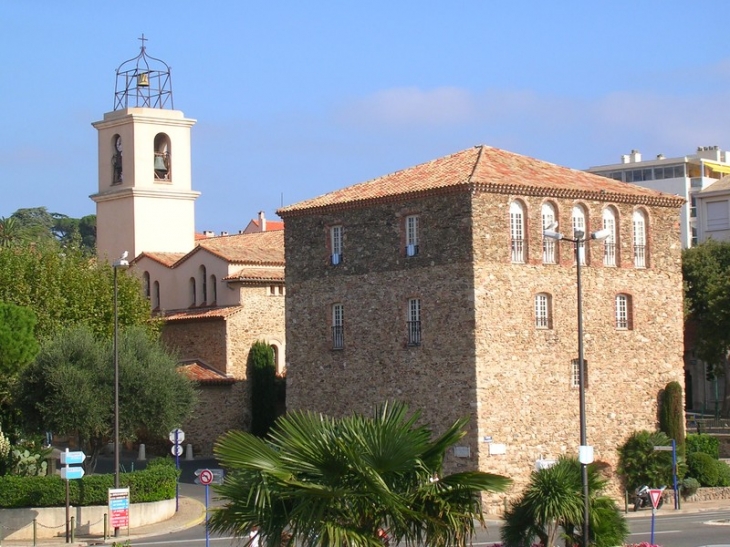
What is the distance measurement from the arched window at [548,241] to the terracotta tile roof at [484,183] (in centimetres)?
52

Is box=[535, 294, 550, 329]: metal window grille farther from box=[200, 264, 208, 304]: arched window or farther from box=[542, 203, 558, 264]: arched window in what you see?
box=[200, 264, 208, 304]: arched window

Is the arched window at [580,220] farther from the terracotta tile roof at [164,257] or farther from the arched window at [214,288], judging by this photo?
the terracotta tile roof at [164,257]

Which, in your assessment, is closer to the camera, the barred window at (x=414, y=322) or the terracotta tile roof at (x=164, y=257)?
the barred window at (x=414, y=322)

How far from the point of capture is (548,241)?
160ft

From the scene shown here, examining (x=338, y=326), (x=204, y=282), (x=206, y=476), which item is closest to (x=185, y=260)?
(x=204, y=282)

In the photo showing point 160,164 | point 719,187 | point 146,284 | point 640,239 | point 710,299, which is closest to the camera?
point 640,239

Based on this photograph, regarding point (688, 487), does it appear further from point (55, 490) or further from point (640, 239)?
point (55, 490)

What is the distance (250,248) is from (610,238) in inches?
814

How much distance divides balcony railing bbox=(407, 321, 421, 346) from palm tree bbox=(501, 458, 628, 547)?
22.0m

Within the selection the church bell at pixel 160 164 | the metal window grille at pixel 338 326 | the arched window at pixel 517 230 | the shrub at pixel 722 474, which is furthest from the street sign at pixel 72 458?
the church bell at pixel 160 164

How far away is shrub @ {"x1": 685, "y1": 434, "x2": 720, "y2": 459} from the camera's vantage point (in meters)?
52.4

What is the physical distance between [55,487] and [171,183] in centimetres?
3249

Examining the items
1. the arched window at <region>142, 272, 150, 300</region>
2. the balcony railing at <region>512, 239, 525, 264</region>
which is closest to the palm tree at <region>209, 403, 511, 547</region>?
the balcony railing at <region>512, 239, 525, 264</region>

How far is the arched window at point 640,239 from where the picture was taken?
5112 centimetres
